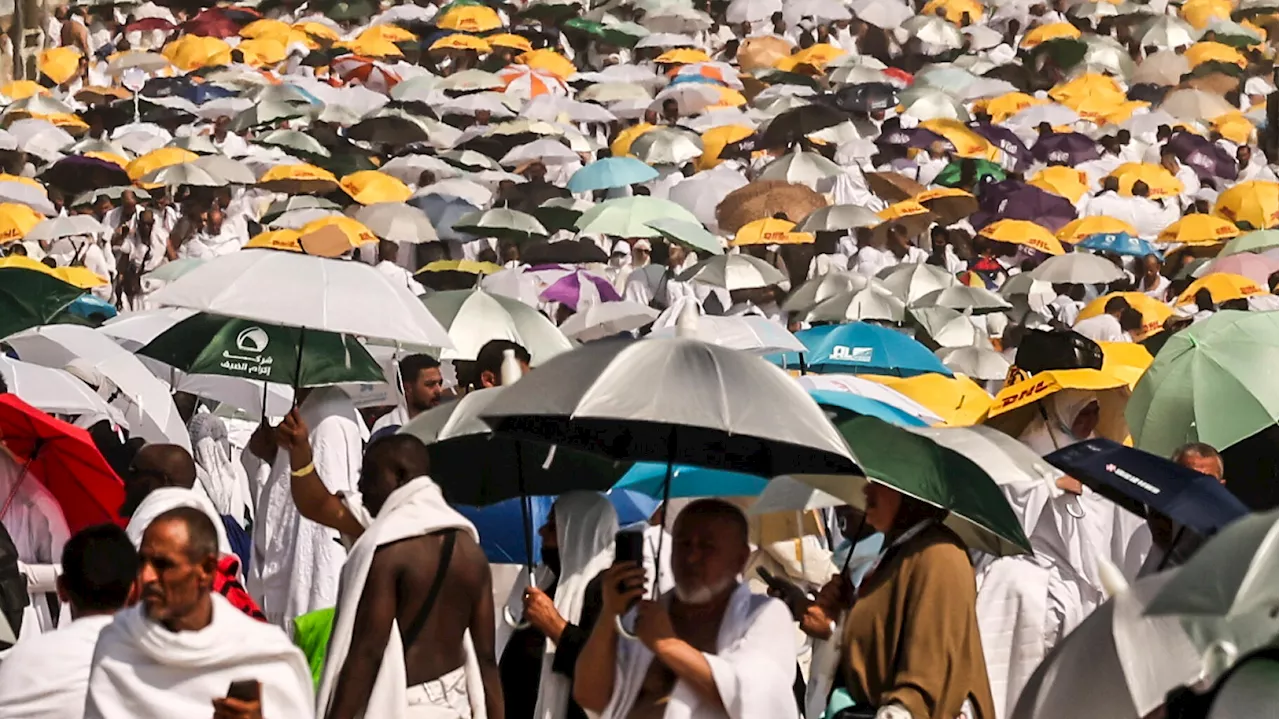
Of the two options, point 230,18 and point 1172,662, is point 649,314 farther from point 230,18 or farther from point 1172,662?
point 230,18

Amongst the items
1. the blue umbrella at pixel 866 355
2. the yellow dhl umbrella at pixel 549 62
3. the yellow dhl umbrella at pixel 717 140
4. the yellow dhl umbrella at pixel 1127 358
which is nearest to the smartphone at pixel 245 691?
the yellow dhl umbrella at pixel 1127 358

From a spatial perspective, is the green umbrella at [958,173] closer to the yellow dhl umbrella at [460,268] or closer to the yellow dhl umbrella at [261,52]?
the yellow dhl umbrella at [460,268]

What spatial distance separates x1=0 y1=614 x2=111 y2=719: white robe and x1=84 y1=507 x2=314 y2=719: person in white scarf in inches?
10.7

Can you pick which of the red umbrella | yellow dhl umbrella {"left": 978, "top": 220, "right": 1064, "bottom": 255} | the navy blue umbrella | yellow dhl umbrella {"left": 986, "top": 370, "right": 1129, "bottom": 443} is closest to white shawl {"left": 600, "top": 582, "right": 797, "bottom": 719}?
the navy blue umbrella

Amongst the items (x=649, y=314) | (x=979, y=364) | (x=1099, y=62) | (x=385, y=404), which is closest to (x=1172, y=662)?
(x=385, y=404)

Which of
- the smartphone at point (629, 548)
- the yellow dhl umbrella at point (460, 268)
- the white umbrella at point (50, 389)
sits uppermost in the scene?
the smartphone at point (629, 548)

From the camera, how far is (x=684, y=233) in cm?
1828

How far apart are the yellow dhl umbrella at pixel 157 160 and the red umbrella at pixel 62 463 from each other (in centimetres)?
1394

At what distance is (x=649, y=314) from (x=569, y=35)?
18971mm

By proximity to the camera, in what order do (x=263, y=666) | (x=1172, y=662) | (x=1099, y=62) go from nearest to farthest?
(x=1172, y=662) < (x=263, y=666) < (x=1099, y=62)

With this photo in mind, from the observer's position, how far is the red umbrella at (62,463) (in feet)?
24.3

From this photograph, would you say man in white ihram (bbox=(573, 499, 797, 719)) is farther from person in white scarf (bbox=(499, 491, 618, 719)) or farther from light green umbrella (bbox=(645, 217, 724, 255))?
light green umbrella (bbox=(645, 217, 724, 255))

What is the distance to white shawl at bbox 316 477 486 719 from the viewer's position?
609 centimetres

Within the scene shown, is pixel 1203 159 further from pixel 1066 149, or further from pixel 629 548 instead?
pixel 629 548
